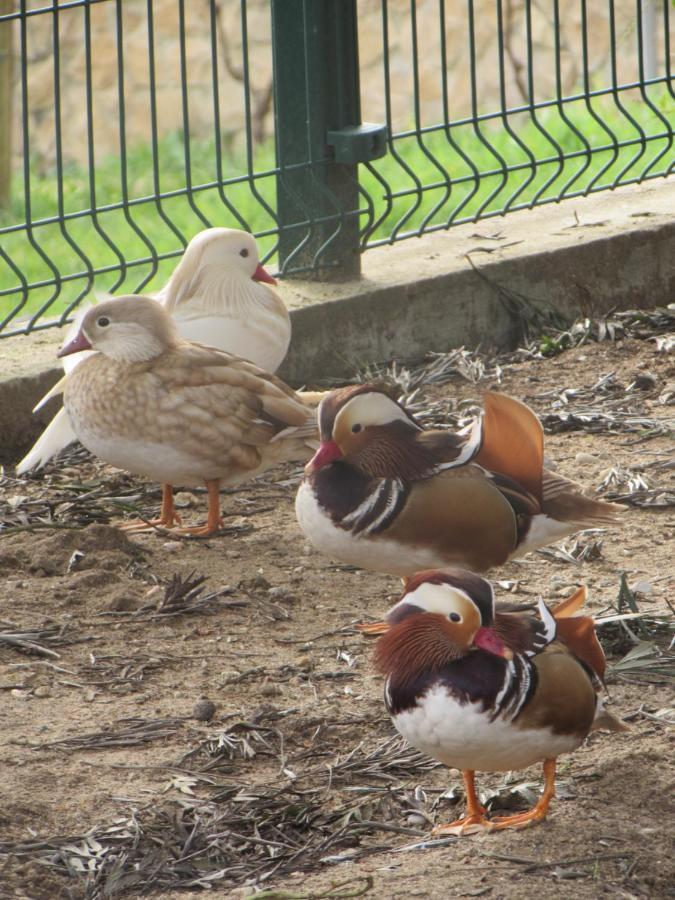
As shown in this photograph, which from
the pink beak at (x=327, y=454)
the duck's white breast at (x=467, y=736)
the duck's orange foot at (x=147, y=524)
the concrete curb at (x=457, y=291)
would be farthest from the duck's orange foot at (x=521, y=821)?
the concrete curb at (x=457, y=291)

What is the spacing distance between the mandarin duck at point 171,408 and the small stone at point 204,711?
47.1 inches

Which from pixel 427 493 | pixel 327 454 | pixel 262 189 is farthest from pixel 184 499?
pixel 262 189

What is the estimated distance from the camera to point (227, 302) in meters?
5.54

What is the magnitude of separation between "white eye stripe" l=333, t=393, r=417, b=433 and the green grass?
263 cm

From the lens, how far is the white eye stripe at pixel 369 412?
161 inches

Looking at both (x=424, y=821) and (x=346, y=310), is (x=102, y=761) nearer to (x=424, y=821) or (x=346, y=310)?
(x=424, y=821)

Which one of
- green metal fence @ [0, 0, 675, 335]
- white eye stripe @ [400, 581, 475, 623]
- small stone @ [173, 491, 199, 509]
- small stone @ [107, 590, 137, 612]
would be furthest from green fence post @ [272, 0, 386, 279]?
white eye stripe @ [400, 581, 475, 623]

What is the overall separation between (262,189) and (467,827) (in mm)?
6664

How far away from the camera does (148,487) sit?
17.8 feet

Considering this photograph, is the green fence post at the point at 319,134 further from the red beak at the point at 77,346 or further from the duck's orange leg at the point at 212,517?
the duck's orange leg at the point at 212,517

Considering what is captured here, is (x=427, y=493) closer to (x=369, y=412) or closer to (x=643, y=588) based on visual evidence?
(x=369, y=412)

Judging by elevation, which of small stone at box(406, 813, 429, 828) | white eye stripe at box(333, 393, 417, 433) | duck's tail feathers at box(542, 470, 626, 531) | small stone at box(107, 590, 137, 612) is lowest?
small stone at box(406, 813, 429, 828)

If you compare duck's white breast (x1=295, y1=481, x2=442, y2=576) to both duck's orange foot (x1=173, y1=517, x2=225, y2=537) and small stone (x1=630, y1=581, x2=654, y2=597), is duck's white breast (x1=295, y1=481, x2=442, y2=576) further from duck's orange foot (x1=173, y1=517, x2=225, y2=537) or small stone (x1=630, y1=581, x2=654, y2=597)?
duck's orange foot (x1=173, y1=517, x2=225, y2=537)

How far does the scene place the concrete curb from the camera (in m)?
5.93
